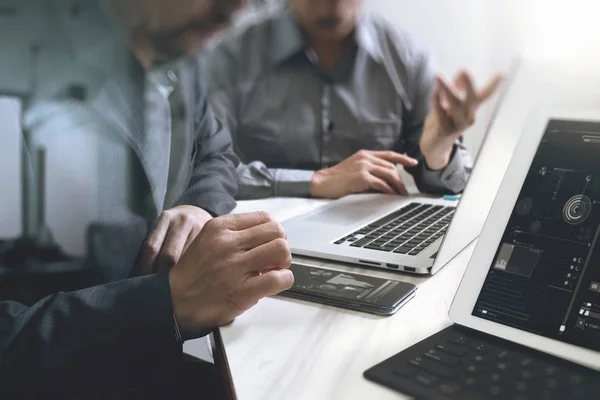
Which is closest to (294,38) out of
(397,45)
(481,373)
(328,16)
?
(328,16)

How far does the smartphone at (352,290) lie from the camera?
0.53 metres

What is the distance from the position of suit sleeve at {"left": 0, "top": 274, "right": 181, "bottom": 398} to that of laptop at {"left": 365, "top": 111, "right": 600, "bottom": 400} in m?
0.26

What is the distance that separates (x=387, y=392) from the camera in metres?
0.37

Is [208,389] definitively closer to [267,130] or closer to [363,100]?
[267,130]

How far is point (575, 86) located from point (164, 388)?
56cm

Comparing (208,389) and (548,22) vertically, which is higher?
(548,22)

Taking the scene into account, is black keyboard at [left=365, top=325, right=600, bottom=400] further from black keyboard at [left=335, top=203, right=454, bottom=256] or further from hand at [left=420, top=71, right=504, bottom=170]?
hand at [left=420, top=71, right=504, bottom=170]

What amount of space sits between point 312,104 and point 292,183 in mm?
294

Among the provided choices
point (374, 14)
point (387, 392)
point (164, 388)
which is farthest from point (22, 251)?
point (374, 14)

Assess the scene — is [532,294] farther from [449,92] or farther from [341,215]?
[449,92]

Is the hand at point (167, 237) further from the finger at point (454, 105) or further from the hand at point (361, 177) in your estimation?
the finger at point (454, 105)

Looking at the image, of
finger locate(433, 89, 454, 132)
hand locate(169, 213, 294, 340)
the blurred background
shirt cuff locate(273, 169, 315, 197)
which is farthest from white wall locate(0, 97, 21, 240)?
finger locate(433, 89, 454, 132)

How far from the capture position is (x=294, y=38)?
1108mm

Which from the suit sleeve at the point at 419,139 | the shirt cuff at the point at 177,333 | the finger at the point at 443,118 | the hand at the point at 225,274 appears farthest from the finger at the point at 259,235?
the finger at the point at 443,118
